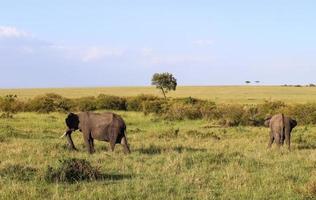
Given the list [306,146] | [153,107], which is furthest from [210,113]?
[306,146]

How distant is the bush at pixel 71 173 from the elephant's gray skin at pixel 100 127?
16.7 feet

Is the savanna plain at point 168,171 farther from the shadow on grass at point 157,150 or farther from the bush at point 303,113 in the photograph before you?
the bush at point 303,113

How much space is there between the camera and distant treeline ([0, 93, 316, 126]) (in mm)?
36219

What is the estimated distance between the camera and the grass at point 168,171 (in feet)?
36.4

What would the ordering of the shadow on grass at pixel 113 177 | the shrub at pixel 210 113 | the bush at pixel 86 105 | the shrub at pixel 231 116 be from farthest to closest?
the bush at pixel 86 105, the shrub at pixel 210 113, the shrub at pixel 231 116, the shadow on grass at pixel 113 177

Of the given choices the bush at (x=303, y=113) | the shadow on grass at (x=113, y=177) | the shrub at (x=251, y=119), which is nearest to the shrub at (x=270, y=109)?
the bush at (x=303, y=113)

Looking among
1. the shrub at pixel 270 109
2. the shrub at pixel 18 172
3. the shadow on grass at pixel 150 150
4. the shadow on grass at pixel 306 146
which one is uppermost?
the shrub at pixel 270 109

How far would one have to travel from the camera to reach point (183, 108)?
40.4 metres

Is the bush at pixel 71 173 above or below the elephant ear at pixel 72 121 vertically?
below

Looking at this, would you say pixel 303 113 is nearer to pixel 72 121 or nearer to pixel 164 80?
pixel 72 121

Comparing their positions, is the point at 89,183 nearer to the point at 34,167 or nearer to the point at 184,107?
the point at 34,167

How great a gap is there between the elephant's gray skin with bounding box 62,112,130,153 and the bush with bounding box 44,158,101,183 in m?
5.09

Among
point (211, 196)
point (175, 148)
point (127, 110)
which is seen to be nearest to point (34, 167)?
point (211, 196)

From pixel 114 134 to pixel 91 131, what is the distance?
109 centimetres
